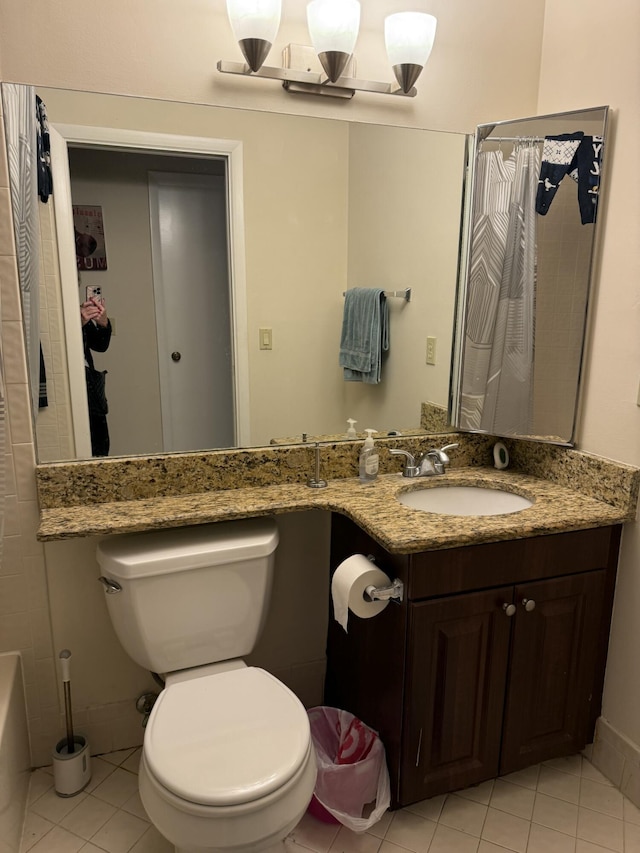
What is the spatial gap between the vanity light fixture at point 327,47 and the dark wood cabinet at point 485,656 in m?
1.21

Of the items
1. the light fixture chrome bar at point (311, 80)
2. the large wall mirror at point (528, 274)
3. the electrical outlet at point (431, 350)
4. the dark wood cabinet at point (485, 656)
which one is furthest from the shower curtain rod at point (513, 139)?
the dark wood cabinet at point (485, 656)

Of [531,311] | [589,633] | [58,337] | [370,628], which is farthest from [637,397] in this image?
[58,337]

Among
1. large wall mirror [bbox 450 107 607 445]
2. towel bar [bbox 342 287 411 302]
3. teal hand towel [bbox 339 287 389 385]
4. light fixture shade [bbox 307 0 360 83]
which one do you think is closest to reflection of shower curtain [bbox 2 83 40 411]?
light fixture shade [bbox 307 0 360 83]

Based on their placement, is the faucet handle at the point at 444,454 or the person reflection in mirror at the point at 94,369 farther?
the faucet handle at the point at 444,454

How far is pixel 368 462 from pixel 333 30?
1137mm

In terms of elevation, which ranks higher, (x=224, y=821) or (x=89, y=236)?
(x=89, y=236)

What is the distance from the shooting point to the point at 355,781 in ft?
4.99

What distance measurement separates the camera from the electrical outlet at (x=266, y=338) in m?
1.71

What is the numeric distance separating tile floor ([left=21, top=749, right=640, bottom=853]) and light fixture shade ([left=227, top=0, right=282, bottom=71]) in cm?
198

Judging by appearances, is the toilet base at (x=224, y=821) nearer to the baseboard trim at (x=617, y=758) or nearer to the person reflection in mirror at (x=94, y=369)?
the person reflection in mirror at (x=94, y=369)

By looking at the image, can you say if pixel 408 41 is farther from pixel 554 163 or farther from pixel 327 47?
pixel 554 163

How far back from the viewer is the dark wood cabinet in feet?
4.76

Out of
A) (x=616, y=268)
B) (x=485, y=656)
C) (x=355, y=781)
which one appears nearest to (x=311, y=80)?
(x=616, y=268)

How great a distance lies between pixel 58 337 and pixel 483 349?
4.02ft
